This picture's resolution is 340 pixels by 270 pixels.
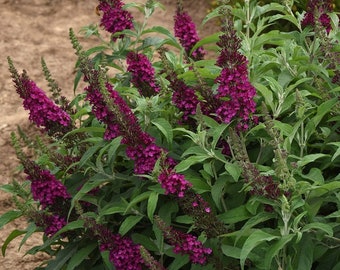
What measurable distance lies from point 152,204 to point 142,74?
2.74 ft

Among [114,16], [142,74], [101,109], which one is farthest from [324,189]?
[114,16]

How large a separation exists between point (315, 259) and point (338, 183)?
460mm

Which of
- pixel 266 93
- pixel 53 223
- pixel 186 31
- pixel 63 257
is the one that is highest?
pixel 186 31

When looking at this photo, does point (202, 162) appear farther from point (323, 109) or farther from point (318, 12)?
point (318, 12)

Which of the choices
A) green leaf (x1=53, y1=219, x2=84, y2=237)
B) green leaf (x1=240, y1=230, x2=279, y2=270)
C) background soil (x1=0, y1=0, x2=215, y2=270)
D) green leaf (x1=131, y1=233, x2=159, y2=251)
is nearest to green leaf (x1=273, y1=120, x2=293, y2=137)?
green leaf (x1=240, y1=230, x2=279, y2=270)

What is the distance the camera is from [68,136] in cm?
A: 408

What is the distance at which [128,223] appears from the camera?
12.4ft

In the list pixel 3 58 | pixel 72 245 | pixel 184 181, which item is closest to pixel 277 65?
pixel 184 181

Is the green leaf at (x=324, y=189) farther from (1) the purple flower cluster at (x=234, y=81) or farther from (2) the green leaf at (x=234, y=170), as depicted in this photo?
(1) the purple flower cluster at (x=234, y=81)

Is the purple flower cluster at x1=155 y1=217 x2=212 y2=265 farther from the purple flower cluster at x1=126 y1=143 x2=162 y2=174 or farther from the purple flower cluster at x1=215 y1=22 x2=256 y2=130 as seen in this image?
the purple flower cluster at x1=215 y1=22 x2=256 y2=130

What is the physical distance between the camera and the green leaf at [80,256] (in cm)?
397

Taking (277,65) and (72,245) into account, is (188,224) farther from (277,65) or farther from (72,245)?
(277,65)

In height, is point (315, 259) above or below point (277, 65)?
below

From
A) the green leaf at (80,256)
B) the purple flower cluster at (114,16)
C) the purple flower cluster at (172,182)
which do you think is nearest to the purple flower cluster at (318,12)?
the purple flower cluster at (114,16)
